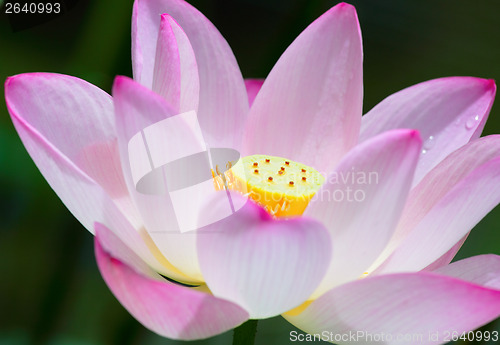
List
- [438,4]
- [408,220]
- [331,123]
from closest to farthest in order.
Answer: [408,220]
[331,123]
[438,4]

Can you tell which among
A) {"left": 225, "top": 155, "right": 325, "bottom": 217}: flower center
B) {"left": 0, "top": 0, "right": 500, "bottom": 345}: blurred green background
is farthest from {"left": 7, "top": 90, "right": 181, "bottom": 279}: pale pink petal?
{"left": 0, "top": 0, "right": 500, "bottom": 345}: blurred green background

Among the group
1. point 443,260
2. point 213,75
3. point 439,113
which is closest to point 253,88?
point 213,75

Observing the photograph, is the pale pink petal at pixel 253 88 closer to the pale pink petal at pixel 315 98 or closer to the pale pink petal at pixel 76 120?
the pale pink petal at pixel 315 98

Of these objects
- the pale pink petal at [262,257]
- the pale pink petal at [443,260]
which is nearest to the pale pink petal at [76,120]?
the pale pink petal at [262,257]

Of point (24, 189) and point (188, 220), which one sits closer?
point (188, 220)

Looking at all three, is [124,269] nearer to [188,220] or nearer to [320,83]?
[188,220]

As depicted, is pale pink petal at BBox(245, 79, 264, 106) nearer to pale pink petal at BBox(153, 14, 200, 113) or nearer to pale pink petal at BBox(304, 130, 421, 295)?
pale pink petal at BBox(153, 14, 200, 113)

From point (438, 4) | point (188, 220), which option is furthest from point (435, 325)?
point (438, 4)
